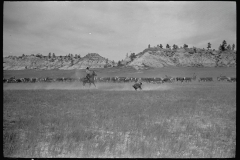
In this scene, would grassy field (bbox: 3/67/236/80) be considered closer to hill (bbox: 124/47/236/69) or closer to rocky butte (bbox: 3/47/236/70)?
rocky butte (bbox: 3/47/236/70)

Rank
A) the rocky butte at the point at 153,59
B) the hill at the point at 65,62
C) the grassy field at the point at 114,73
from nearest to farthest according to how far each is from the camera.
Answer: the grassy field at the point at 114,73 → the rocky butte at the point at 153,59 → the hill at the point at 65,62

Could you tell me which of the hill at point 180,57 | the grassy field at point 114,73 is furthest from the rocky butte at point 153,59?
the grassy field at point 114,73

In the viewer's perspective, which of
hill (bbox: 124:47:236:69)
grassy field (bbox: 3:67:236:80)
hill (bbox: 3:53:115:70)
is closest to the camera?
grassy field (bbox: 3:67:236:80)

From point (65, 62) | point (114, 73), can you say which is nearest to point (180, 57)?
point (114, 73)

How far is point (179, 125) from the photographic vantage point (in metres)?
6.61

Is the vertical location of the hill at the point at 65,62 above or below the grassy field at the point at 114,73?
above

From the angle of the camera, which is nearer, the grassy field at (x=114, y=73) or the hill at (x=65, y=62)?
the grassy field at (x=114, y=73)

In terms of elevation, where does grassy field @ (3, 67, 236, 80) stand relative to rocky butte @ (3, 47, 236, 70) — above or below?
below

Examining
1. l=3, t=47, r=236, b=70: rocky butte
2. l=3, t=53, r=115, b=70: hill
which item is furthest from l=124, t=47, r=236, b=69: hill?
l=3, t=53, r=115, b=70: hill

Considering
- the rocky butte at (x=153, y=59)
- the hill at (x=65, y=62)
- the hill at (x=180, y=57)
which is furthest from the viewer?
the hill at (x=180, y=57)

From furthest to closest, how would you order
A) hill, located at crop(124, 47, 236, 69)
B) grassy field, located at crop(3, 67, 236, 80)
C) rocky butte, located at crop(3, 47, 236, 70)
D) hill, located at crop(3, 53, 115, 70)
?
hill, located at crop(124, 47, 236, 69) < hill, located at crop(3, 53, 115, 70) < rocky butte, located at crop(3, 47, 236, 70) < grassy field, located at crop(3, 67, 236, 80)

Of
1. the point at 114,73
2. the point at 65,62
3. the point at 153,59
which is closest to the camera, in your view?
the point at 114,73

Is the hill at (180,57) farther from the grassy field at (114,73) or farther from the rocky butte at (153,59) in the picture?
the grassy field at (114,73)

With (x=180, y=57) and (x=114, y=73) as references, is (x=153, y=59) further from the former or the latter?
(x=114, y=73)
